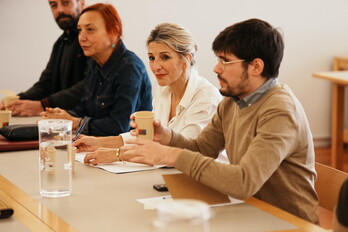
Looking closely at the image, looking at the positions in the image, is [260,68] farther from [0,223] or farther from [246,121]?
[0,223]

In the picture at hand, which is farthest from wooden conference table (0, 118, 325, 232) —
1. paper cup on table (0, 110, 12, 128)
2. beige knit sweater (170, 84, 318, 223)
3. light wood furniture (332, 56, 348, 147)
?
light wood furniture (332, 56, 348, 147)

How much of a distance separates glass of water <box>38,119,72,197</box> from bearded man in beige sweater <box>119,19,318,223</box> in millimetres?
202

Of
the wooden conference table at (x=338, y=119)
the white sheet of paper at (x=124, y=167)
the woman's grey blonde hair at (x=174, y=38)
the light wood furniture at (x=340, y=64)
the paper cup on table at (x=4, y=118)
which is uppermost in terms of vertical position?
the woman's grey blonde hair at (x=174, y=38)

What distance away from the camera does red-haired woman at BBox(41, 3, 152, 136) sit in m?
3.28

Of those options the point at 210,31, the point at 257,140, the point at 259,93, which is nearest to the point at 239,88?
the point at 259,93

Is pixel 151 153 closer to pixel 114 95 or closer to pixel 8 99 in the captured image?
pixel 114 95

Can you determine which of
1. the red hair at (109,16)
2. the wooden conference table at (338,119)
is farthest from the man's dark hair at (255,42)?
the wooden conference table at (338,119)

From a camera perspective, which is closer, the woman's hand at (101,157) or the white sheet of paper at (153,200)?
the white sheet of paper at (153,200)

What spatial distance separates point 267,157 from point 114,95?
1.56 m

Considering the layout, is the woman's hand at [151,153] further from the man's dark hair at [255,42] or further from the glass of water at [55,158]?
the man's dark hair at [255,42]

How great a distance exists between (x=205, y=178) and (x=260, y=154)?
0.19 meters

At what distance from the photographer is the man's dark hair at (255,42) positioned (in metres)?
2.17

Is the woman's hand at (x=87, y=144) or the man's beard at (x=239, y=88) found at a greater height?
the man's beard at (x=239, y=88)

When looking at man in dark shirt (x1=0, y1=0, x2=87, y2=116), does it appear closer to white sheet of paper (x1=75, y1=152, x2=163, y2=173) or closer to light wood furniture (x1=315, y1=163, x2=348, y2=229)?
white sheet of paper (x1=75, y1=152, x2=163, y2=173)
